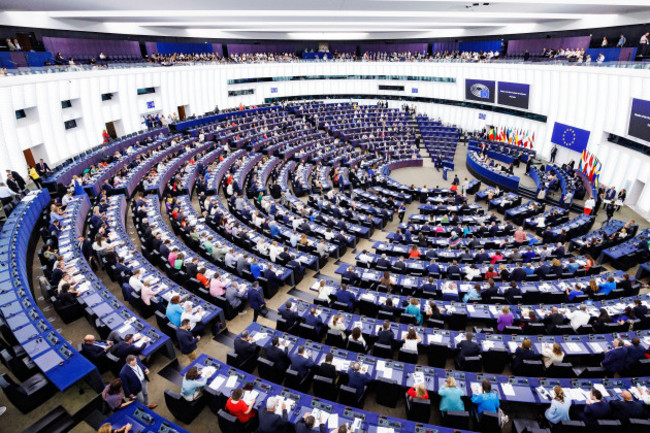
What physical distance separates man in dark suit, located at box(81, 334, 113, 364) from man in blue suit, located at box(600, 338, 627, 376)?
10.8 meters

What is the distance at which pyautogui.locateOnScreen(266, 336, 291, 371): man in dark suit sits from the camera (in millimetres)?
7793

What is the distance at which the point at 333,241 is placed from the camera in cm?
1533

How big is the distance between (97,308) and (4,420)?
270cm

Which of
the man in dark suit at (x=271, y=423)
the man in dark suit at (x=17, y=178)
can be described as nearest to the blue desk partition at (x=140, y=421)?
the man in dark suit at (x=271, y=423)

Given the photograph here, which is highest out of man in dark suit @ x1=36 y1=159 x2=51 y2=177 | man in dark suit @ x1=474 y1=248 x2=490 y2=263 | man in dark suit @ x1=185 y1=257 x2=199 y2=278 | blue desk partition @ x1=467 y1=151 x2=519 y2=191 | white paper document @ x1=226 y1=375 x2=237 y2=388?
man in dark suit @ x1=36 y1=159 x2=51 y2=177

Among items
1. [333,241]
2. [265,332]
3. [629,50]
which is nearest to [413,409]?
[265,332]

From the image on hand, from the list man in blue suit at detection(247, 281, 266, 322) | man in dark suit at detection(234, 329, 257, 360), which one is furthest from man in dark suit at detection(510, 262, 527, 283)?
man in dark suit at detection(234, 329, 257, 360)

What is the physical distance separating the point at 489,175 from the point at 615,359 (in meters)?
19.8

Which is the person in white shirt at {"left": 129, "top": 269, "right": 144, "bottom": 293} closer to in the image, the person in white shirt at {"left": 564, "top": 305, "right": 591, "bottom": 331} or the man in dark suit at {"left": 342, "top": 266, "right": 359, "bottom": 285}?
the man in dark suit at {"left": 342, "top": 266, "right": 359, "bottom": 285}

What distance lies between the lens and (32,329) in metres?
7.51

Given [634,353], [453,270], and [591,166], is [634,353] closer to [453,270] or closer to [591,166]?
[453,270]

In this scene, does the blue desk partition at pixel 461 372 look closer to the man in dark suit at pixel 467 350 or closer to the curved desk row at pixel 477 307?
the man in dark suit at pixel 467 350

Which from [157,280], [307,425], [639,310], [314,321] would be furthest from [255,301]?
[639,310]

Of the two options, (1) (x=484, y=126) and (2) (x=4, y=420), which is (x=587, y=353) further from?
(1) (x=484, y=126)
